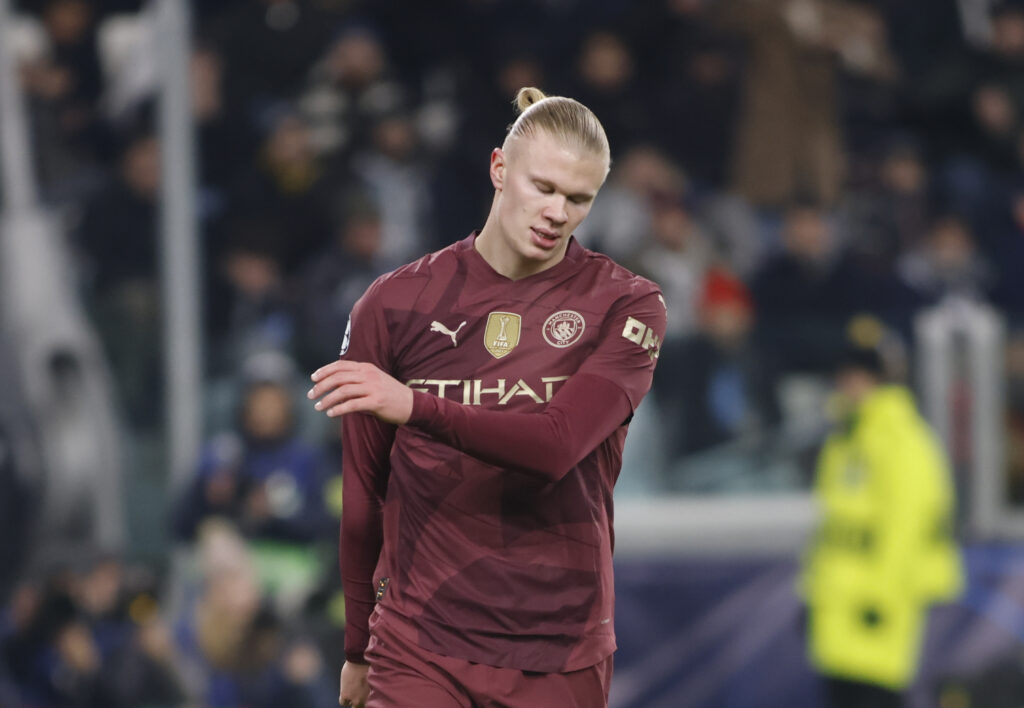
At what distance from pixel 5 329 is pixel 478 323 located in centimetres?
422

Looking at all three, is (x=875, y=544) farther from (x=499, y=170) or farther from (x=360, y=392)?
(x=360, y=392)

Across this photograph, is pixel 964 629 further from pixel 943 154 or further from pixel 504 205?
pixel 504 205

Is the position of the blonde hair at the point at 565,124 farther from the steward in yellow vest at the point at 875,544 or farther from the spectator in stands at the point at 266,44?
the spectator in stands at the point at 266,44

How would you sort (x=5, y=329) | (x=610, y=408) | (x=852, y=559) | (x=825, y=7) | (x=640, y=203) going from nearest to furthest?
(x=610, y=408) → (x=5, y=329) → (x=852, y=559) → (x=640, y=203) → (x=825, y=7)

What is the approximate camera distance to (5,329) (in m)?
6.79

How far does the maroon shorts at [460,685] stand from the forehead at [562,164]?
37.6 inches

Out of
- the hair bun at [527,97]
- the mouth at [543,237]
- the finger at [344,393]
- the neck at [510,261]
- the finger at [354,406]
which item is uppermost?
the hair bun at [527,97]

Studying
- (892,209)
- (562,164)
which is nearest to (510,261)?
(562,164)

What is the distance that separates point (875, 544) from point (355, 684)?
4.28m

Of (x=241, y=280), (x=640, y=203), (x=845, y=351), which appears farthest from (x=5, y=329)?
(x=845, y=351)

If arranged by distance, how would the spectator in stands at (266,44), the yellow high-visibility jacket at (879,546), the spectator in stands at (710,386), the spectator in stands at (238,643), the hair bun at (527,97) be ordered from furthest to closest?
the spectator in stands at (266,44) → the spectator in stands at (710,386) → the yellow high-visibility jacket at (879,546) → the spectator in stands at (238,643) → the hair bun at (527,97)

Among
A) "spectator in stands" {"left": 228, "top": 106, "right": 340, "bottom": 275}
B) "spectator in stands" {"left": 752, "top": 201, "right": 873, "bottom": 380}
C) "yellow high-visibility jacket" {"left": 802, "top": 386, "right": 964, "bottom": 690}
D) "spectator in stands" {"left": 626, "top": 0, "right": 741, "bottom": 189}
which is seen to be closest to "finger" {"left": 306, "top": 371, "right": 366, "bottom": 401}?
"spectator in stands" {"left": 228, "top": 106, "right": 340, "bottom": 275}

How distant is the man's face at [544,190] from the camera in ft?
9.89

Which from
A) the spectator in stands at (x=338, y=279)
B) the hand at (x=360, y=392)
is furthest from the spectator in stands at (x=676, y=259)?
the hand at (x=360, y=392)
